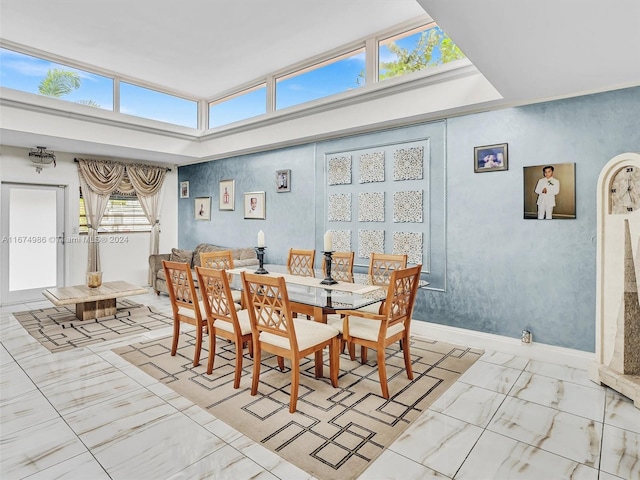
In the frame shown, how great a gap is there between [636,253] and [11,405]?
4441 millimetres

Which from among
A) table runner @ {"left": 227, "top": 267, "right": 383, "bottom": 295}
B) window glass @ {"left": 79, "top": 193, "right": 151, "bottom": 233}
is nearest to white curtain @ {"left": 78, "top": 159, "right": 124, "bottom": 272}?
window glass @ {"left": 79, "top": 193, "right": 151, "bottom": 233}

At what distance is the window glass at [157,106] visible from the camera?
551 centimetres

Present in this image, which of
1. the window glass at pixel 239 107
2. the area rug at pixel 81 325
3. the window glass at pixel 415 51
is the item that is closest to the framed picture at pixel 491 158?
the window glass at pixel 415 51

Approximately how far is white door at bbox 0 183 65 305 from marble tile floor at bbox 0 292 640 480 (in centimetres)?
326

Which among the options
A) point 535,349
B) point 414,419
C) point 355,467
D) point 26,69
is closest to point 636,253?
point 535,349

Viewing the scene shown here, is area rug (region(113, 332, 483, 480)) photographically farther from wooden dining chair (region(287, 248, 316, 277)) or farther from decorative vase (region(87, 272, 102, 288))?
decorative vase (region(87, 272, 102, 288))

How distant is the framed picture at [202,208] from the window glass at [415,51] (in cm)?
396

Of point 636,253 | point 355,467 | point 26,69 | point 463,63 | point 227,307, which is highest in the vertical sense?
point 26,69

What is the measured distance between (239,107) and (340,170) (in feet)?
7.59

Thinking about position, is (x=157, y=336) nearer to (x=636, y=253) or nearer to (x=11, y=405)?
(x=11, y=405)

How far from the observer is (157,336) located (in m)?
4.02

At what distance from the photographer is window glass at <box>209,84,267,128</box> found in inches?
220

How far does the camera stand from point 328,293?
2822 millimetres

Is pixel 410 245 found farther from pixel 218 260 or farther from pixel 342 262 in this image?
pixel 218 260
